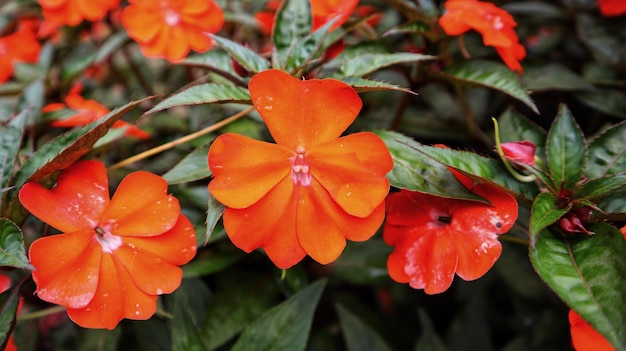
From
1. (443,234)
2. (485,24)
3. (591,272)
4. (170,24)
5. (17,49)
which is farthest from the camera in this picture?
(17,49)

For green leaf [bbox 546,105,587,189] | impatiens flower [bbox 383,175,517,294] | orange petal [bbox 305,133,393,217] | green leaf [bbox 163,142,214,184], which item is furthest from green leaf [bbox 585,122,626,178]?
green leaf [bbox 163,142,214,184]

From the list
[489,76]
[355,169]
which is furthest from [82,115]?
[489,76]

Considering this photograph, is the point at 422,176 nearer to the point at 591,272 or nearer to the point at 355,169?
the point at 355,169

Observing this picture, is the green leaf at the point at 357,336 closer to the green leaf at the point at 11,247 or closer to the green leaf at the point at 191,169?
the green leaf at the point at 191,169

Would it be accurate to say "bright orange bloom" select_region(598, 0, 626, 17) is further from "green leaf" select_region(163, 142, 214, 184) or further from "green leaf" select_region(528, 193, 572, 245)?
"green leaf" select_region(163, 142, 214, 184)

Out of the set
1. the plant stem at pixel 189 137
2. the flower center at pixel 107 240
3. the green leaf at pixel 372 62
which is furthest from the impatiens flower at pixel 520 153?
the flower center at pixel 107 240

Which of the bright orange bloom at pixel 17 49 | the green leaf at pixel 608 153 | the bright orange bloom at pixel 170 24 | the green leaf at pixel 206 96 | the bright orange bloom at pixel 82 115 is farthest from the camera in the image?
the bright orange bloom at pixel 17 49
